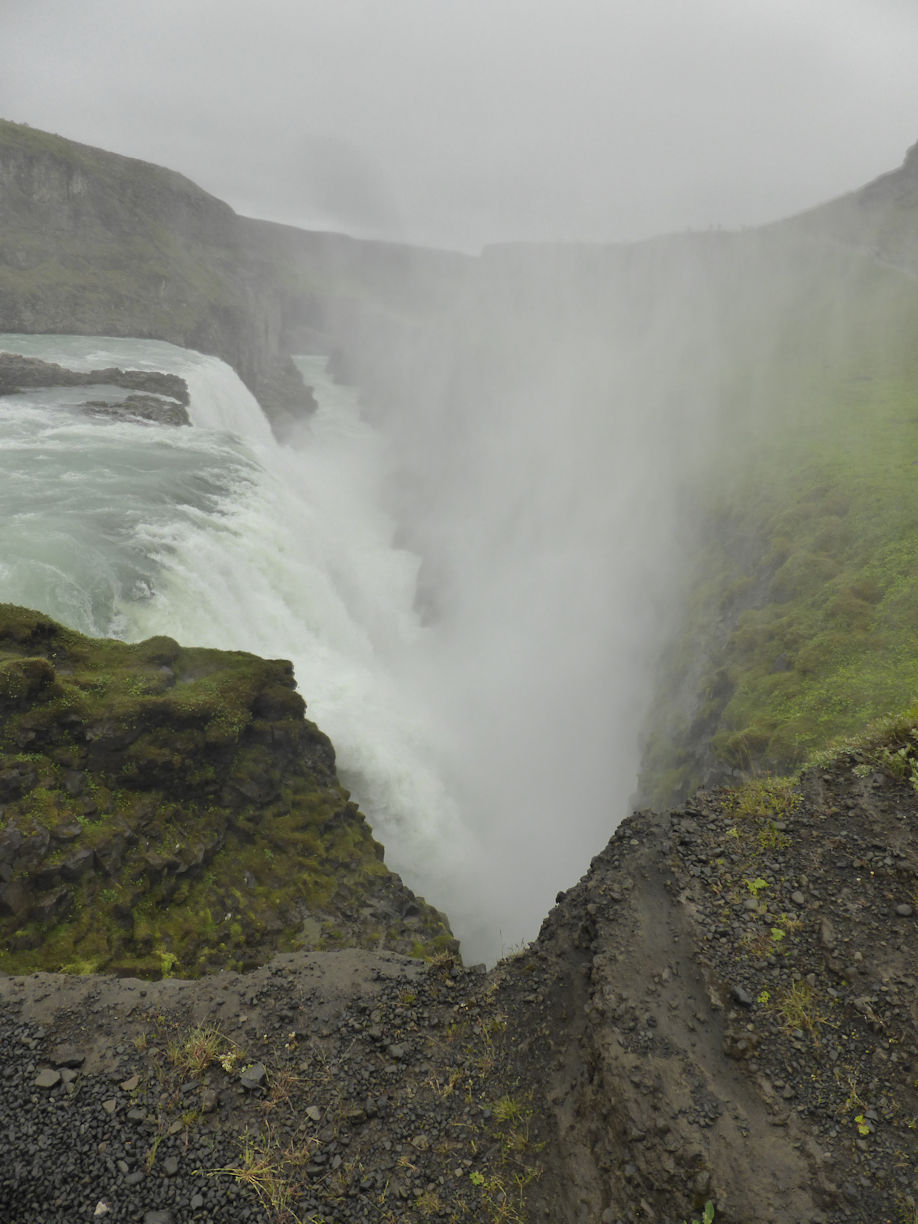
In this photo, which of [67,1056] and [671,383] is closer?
[67,1056]

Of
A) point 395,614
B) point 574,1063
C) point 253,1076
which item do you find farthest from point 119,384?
point 574,1063

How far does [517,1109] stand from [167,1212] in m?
3.75

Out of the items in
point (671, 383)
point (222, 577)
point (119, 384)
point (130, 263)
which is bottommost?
point (222, 577)

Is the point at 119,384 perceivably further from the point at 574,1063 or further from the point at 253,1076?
the point at 574,1063

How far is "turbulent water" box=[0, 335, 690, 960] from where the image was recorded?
21312 mm

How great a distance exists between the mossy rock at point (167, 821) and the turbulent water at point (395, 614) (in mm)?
4445

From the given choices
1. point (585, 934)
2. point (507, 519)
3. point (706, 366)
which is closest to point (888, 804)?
point (585, 934)

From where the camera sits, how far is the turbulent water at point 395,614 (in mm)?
21312

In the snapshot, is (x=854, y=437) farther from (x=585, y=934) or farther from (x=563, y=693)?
(x=585, y=934)

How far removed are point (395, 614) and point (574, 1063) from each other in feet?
120

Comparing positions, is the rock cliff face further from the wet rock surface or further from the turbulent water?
the wet rock surface

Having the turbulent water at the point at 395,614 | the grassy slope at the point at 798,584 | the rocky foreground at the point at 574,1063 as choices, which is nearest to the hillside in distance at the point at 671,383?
the grassy slope at the point at 798,584

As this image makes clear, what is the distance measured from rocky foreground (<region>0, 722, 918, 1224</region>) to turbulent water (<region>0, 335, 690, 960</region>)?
37.0 feet

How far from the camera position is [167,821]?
1342 centimetres
